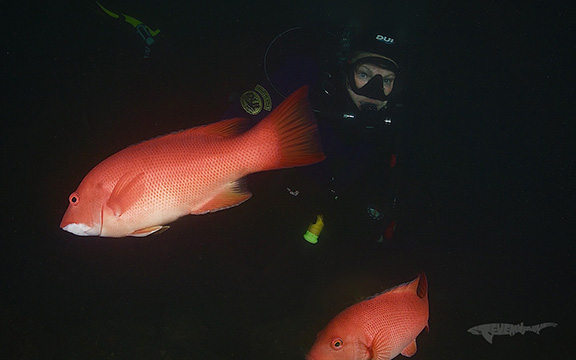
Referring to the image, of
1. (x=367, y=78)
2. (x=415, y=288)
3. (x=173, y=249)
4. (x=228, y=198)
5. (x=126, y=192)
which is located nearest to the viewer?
(x=126, y=192)

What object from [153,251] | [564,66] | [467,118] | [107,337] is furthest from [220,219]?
[564,66]

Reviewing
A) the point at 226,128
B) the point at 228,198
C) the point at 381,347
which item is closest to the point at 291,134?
the point at 226,128

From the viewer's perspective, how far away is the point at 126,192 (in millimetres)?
1668

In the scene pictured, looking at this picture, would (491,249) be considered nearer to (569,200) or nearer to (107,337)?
(569,200)

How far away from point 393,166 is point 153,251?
4.13 metres

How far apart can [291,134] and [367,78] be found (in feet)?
8.90

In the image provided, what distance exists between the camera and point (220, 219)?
540cm

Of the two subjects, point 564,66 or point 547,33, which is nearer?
point 547,33

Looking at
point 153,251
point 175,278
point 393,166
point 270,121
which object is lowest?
point 175,278

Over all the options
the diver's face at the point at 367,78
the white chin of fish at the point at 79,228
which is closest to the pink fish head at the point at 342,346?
the white chin of fish at the point at 79,228

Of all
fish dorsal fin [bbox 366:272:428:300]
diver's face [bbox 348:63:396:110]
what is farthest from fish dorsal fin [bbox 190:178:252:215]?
diver's face [bbox 348:63:396:110]

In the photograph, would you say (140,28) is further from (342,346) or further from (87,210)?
(342,346)

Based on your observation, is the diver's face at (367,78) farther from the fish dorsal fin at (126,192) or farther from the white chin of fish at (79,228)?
the white chin of fish at (79,228)

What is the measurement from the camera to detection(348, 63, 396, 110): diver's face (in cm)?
387
